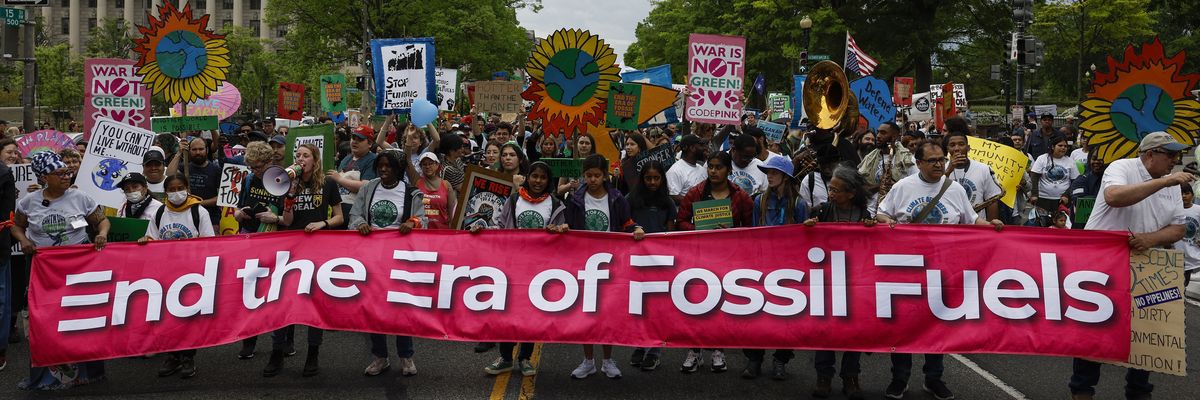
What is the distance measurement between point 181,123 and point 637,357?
6.16m

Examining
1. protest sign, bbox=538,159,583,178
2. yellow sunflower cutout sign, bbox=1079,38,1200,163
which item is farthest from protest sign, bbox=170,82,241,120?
yellow sunflower cutout sign, bbox=1079,38,1200,163

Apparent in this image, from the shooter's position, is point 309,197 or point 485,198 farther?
point 485,198

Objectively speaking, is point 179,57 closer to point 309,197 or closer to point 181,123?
point 181,123

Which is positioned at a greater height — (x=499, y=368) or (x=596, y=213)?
(x=596, y=213)

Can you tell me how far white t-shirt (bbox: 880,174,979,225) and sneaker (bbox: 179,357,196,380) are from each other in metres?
4.73

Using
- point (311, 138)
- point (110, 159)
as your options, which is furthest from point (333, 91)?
point (110, 159)

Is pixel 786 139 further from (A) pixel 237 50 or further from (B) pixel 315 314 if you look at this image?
(A) pixel 237 50

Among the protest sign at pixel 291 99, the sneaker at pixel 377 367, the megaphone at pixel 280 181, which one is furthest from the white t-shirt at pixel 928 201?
the protest sign at pixel 291 99

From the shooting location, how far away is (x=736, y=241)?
22.0 ft

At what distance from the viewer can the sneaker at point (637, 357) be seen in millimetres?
7320

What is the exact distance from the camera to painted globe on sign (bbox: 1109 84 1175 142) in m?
6.74

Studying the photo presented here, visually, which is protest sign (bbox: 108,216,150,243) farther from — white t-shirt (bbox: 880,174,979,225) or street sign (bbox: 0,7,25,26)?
street sign (bbox: 0,7,25,26)

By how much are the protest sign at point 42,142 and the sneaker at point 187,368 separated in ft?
15.0

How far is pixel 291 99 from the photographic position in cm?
2042
